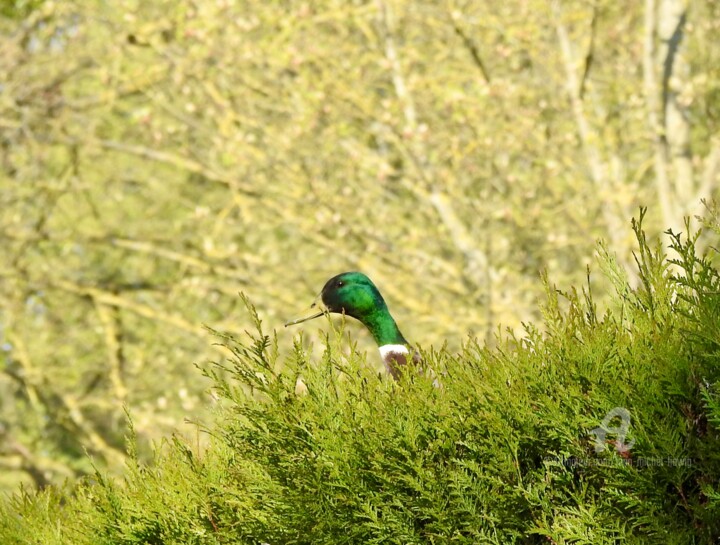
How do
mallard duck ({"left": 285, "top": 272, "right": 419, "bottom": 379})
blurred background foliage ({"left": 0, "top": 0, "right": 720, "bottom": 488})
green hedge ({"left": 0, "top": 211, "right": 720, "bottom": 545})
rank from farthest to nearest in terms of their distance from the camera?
1. blurred background foliage ({"left": 0, "top": 0, "right": 720, "bottom": 488})
2. mallard duck ({"left": 285, "top": 272, "right": 419, "bottom": 379})
3. green hedge ({"left": 0, "top": 211, "right": 720, "bottom": 545})

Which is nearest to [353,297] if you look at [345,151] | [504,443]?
[504,443]

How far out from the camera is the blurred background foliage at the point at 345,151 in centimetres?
920

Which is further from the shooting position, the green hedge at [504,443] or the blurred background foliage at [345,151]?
the blurred background foliage at [345,151]

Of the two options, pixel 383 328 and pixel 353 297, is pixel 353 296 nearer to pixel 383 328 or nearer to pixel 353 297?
pixel 353 297

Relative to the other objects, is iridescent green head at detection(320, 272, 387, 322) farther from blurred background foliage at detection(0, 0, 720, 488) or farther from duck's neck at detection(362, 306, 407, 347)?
blurred background foliage at detection(0, 0, 720, 488)

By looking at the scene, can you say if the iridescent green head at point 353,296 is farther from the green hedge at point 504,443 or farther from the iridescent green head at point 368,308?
the green hedge at point 504,443

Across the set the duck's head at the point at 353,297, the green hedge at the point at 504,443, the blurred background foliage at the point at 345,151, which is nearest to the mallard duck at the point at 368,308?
the duck's head at the point at 353,297

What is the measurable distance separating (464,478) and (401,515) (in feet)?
0.70

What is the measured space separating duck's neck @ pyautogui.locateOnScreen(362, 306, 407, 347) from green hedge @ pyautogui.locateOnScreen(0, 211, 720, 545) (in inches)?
43.5

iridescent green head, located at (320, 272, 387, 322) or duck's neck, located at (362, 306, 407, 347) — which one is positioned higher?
iridescent green head, located at (320, 272, 387, 322)

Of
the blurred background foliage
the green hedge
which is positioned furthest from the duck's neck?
the blurred background foliage

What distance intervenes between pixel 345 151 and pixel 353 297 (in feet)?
18.7

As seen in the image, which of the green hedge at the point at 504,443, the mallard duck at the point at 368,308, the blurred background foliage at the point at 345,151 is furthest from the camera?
the blurred background foliage at the point at 345,151

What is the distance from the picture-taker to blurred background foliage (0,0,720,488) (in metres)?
9.20
